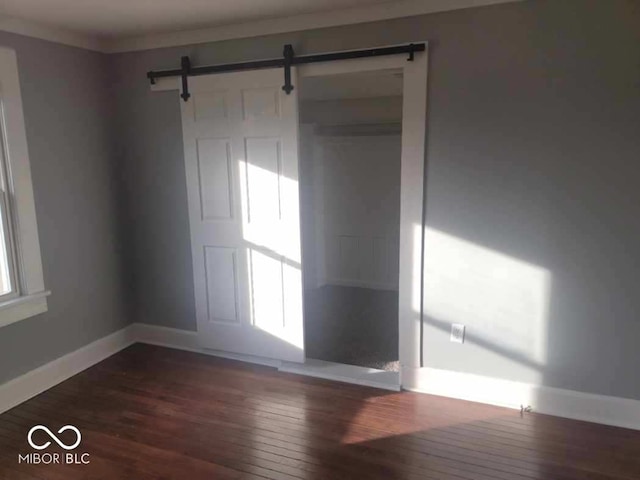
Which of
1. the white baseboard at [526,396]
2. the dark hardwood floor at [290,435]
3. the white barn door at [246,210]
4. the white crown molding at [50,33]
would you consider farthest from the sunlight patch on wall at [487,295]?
the white crown molding at [50,33]

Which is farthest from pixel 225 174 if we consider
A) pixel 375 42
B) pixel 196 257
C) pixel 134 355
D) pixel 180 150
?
pixel 134 355

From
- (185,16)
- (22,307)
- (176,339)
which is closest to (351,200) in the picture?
(176,339)

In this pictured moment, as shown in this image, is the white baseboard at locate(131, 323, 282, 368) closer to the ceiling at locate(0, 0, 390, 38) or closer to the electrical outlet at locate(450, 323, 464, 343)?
the electrical outlet at locate(450, 323, 464, 343)

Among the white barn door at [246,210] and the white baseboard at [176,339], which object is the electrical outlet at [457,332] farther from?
the white baseboard at [176,339]

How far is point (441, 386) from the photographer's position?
3074 millimetres

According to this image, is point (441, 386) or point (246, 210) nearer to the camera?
point (441, 386)

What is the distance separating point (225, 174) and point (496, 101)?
1846mm

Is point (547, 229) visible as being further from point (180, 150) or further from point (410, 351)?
point (180, 150)

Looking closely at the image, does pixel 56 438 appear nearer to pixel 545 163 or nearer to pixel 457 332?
pixel 457 332

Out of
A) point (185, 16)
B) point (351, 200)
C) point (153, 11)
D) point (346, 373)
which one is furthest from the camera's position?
point (351, 200)

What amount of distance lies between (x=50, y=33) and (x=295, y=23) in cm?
161

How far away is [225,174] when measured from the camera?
3.42 m

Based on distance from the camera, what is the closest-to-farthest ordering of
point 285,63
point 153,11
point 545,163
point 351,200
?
point 545,163, point 153,11, point 285,63, point 351,200

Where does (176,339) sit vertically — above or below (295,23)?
below
